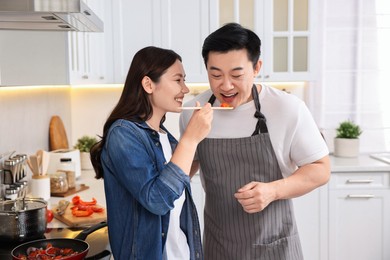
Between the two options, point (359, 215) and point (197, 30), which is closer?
point (359, 215)

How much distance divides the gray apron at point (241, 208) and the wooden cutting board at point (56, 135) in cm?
175

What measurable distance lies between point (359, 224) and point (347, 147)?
0.59m

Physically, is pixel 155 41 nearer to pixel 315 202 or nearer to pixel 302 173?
pixel 315 202

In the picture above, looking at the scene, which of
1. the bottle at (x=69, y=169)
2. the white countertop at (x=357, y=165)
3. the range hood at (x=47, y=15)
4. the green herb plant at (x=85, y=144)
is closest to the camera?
the range hood at (x=47, y=15)

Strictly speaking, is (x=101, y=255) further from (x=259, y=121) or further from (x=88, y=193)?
(x=88, y=193)

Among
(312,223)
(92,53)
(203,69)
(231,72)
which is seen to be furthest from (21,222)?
(312,223)

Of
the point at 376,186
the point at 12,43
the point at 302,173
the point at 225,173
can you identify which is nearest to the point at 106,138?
the point at 225,173

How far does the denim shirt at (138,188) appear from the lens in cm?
145

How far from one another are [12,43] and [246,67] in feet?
3.58

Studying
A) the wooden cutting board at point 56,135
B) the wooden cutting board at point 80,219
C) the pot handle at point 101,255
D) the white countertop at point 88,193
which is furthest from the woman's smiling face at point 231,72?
the wooden cutting board at point 56,135

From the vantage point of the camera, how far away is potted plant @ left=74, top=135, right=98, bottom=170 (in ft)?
12.3

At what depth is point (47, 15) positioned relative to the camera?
164 cm

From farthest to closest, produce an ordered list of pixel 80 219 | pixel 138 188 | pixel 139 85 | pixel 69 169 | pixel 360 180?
pixel 360 180, pixel 69 169, pixel 80 219, pixel 139 85, pixel 138 188

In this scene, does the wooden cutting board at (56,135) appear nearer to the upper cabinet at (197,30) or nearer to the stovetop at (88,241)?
the upper cabinet at (197,30)
